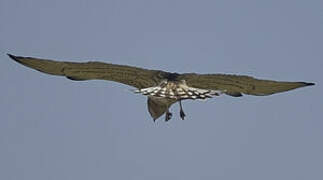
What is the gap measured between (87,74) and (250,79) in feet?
9.47

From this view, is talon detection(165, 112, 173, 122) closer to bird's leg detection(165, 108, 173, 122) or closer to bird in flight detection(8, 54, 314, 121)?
bird's leg detection(165, 108, 173, 122)

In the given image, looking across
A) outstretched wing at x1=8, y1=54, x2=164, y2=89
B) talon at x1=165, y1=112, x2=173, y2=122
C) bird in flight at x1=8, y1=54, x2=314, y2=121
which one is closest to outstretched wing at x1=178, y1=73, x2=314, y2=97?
bird in flight at x1=8, y1=54, x2=314, y2=121

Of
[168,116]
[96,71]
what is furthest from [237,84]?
[96,71]

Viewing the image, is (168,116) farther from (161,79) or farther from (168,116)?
(161,79)

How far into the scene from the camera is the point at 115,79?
599 inches

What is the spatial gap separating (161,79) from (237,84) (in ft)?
4.90

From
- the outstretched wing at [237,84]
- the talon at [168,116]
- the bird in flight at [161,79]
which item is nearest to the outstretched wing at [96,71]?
the bird in flight at [161,79]

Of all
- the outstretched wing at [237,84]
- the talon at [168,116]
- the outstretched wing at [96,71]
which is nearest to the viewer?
the outstretched wing at [96,71]

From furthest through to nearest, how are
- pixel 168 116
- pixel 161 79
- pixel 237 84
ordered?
pixel 168 116
pixel 237 84
pixel 161 79

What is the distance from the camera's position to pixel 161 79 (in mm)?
14703

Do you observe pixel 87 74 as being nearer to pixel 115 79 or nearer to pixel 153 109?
pixel 115 79

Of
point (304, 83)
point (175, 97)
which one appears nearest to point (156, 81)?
point (175, 97)

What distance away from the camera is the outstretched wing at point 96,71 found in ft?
47.3

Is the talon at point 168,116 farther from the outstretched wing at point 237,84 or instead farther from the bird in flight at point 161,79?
the outstretched wing at point 237,84
